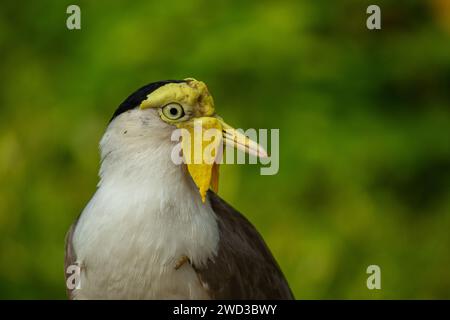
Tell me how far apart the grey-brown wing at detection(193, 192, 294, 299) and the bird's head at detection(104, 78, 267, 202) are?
0.81 feet

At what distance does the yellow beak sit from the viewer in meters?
2.48

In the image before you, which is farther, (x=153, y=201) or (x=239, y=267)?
(x=239, y=267)

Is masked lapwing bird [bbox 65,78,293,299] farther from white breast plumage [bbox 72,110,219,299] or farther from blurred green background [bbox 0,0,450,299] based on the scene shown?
blurred green background [bbox 0,0,450,299]

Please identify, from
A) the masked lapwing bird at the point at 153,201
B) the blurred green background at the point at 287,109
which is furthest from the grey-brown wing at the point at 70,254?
the blurred green background at the point at 287,109

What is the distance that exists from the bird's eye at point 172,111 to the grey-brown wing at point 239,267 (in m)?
0.36

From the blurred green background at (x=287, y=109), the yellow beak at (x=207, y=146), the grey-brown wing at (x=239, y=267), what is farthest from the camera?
the blurred green background at (x=287, y=109)

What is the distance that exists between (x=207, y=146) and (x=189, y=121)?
7 centimetres

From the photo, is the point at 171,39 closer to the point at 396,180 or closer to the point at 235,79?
the point at 235,79

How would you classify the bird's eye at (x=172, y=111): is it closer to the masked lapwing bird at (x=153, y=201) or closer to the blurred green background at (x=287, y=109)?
the masked lapwing bird at (x=153, y=201)

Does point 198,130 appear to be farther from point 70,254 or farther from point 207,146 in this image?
point 70,254

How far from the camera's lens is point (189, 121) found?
252 centimetres

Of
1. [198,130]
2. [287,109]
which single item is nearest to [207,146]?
[198,130]

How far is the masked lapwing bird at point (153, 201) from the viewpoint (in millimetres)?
2488

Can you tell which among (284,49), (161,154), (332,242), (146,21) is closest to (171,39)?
(146,21)
